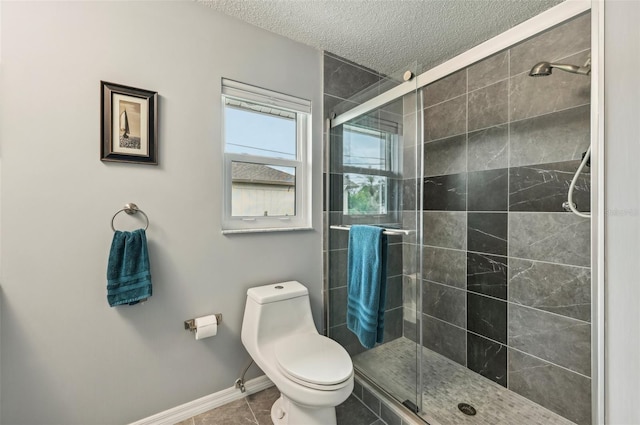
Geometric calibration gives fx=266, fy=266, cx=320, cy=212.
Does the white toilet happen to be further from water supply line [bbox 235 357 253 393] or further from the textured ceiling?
the textured ceiling

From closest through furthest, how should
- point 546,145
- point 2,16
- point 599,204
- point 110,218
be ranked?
point 599,204
point 2,16
point 110,218
point 546,145

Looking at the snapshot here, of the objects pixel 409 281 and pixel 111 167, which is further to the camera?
pixel 409 281

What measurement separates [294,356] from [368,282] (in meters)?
0.56

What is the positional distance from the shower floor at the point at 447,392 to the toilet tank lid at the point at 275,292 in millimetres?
605

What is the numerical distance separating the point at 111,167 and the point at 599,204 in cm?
A: 182

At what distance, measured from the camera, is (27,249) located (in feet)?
3.80

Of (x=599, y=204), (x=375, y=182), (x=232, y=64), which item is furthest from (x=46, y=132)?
(x=599, y=204)

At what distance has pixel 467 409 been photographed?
1534 millimetres

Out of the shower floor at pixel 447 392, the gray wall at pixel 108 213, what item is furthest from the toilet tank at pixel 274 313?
the shower floor at pixel 447 392

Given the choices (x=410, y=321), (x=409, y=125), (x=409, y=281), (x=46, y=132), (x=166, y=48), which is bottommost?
(x=410, y=321)

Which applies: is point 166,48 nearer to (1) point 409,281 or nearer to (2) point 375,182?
(2) point 375,182

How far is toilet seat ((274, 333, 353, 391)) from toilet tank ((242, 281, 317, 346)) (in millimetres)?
77

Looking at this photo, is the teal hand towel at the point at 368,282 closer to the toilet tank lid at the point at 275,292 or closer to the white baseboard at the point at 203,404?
the toilet tank lid at the point at 275,292

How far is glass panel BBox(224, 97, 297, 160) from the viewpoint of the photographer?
5.56 ft
